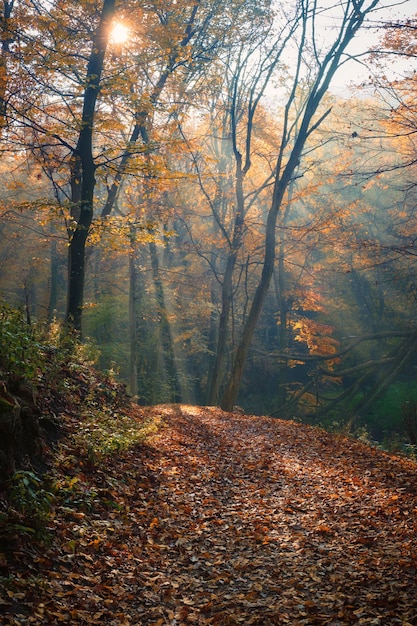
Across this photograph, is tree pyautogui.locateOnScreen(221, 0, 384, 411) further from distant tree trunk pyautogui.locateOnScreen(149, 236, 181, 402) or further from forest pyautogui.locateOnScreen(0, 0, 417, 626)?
distant tree trunk pyautogui.locateOnScreen(149, 236, 181, 402)

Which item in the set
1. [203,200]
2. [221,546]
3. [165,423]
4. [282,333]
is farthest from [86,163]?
[282,333]

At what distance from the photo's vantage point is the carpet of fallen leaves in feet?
12.6

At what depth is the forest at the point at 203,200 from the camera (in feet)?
35.3

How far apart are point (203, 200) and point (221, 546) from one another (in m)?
20.1

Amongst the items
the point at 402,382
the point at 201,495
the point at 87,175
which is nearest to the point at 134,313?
the point at 87,175

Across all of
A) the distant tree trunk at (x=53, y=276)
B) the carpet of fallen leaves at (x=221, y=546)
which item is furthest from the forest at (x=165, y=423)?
the distant tree trunk at (x=53, y=276)

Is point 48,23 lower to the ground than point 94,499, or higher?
higher

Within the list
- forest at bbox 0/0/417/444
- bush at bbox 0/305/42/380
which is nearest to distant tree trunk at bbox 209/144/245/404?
forest at bbox 0/0/417/444

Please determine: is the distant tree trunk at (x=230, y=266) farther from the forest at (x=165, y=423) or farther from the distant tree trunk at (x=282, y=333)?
the distant tree trunk at (x=282, y=333)

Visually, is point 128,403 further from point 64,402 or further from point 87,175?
point 87,175

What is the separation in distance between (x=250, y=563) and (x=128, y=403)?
20.0 ft

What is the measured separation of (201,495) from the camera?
672 centimetres

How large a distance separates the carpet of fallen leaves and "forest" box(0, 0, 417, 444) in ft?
8.27

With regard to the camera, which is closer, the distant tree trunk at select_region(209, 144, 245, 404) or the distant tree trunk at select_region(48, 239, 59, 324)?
the distant tree trunk at select_region(209, 144, 245, 404)
